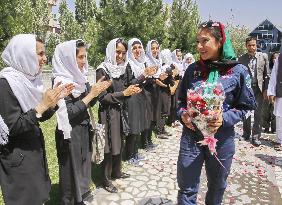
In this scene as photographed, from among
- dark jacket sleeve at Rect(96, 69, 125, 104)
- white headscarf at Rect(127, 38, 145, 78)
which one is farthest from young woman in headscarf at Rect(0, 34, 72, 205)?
white headscarf at Rect(127, 38, 145, 78)

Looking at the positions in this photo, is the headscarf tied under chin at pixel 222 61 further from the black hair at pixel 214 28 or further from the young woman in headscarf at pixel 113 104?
the young woman in headscarf at pixel 113 104

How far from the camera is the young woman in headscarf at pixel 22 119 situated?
2.85 meters

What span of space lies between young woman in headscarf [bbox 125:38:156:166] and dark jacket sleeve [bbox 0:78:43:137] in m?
2.57

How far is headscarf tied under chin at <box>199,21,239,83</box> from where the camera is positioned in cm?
332

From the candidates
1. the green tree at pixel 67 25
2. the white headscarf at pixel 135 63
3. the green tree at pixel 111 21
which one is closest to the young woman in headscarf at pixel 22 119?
the white headscarf at pixel 135 63

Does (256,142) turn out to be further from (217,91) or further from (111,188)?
(217,91)

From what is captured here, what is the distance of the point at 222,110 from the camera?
11.2ft

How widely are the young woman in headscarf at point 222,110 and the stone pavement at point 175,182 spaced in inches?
52.6

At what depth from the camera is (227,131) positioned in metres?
3.49

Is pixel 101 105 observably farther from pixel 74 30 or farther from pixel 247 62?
pixel 74 30

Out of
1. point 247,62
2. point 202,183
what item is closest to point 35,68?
point 202,183

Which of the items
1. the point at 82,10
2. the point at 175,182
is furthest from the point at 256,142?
the point at 82,10

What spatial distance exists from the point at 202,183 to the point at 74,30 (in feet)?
113

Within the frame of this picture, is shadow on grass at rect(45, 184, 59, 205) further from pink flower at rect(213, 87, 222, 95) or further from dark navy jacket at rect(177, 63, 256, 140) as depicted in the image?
pink flower at rect(213, 87, 222, 95)
